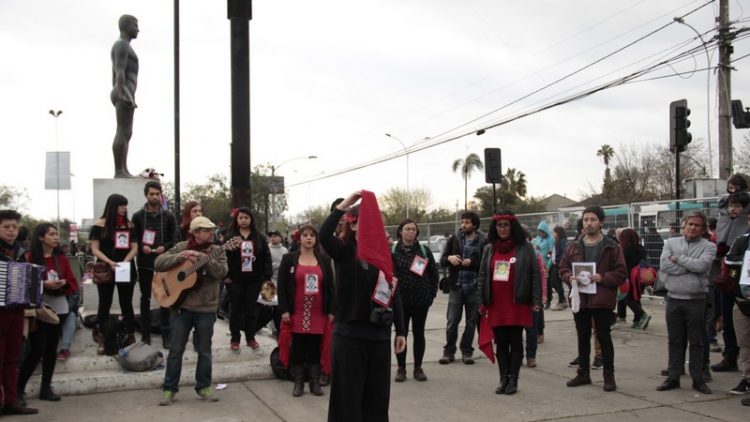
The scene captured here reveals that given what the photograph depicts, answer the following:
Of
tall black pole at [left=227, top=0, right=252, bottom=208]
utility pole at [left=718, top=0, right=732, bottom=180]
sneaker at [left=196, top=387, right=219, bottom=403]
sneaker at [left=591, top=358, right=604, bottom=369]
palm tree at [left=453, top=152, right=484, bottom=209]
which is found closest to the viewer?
sneaker at [left=196, top=387, right=219, bottom=403]

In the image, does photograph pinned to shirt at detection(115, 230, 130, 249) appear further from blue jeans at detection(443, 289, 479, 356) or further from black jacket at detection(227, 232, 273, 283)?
blue jeans at detection(443, 289, 479, 356)

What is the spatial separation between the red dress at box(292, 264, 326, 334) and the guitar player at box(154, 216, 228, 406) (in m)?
0.88

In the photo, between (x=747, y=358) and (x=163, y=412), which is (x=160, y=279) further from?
(x=747, y=358)

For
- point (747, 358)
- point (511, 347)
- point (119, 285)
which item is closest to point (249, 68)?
point (119, 285)

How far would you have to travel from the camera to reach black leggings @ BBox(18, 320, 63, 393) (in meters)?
6.48

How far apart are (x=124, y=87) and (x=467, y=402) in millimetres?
6704

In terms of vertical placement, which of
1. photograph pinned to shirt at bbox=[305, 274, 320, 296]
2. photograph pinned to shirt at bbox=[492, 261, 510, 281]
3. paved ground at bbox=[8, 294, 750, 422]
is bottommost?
paved ground at bbox=[8, 294, 750, 422]

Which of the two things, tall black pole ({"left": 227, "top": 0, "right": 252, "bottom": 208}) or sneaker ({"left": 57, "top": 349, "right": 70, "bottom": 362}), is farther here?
tall black pole ({"left": 227, "top": 0, "right": 252, "bottom": 208})

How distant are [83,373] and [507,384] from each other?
4.60m

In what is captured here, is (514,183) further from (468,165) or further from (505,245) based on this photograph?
(505,245)

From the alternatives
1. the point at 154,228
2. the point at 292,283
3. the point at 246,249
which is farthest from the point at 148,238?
the point at 292,283

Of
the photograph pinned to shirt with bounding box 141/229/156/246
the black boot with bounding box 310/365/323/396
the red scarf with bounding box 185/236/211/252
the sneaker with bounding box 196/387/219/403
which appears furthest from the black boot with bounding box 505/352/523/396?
the photograph pinned to shirt with bounding box 141/229/156/246

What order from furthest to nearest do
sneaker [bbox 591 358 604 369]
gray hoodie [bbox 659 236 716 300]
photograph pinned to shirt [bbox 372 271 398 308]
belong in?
sneaker [bbox 591 358 604 369], gray hoodie [bbox 659 236 716 300], photograph pinned to shirt [bbox 372 271 398 308]

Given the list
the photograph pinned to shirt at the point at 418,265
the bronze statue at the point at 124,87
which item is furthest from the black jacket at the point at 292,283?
the bronze statue at the point at 124,87
